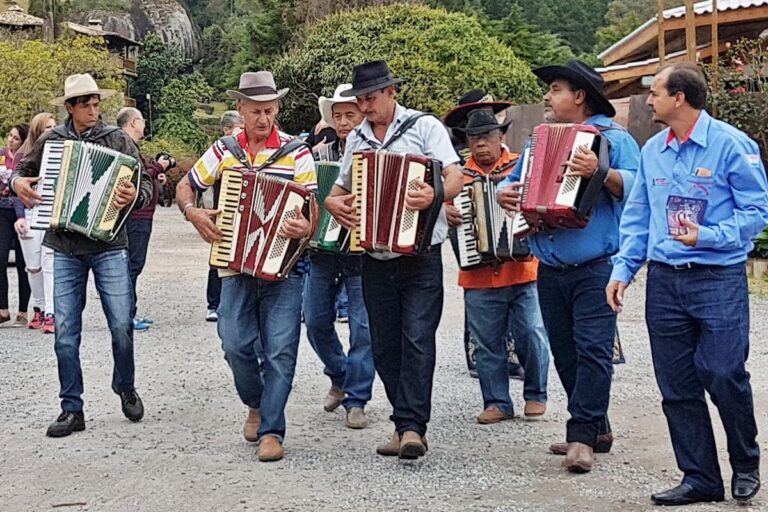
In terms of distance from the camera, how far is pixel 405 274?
6.23m

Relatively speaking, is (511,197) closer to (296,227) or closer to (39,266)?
(296,227)

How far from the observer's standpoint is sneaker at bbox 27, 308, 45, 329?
11.6 m

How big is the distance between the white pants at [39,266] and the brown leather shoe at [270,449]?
5433 mm

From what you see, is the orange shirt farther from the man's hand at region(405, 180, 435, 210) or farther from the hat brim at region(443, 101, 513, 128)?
the man's hand at region(405, 180, 435, 210)

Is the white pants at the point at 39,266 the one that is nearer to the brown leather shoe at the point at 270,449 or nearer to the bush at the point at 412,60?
the brown leather shoe at the point at 270,449

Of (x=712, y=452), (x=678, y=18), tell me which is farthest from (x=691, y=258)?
(x=678, y=18)

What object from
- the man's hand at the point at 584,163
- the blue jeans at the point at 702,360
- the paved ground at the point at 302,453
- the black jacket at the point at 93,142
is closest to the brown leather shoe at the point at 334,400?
the paved ground at the point at 302,453

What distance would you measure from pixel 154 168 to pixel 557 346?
228 inches

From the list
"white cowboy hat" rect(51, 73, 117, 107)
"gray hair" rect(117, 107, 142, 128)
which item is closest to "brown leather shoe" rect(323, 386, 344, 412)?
"white cowboy hat" rect(51, 73, 117, 107)

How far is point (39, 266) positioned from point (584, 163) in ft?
23.4

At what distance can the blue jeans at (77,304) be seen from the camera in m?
7.04

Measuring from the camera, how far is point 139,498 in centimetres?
561

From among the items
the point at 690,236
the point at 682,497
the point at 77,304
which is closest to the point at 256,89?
the point at 77,304

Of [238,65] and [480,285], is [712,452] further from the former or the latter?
[238,65]
